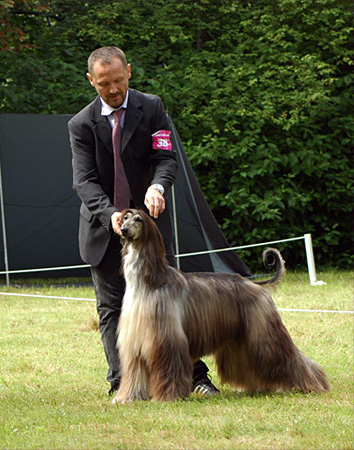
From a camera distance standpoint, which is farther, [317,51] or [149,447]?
[317,51]

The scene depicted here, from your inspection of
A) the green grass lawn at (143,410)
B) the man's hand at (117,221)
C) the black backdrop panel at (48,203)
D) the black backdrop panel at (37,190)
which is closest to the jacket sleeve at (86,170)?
the man's hand at (117,221)

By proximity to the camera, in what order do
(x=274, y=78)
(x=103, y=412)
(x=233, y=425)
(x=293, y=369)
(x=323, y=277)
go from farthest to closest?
(x=274, y=78) < (x=323, y=277) < (x=293, y=369) < (x=103, y=412) < (x=233, y=425)

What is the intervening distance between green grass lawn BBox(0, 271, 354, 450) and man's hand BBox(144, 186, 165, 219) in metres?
0.91

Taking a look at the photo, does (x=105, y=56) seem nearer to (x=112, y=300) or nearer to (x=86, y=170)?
(x=86, y=170)

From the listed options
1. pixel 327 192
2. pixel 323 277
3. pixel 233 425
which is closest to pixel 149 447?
pixel 233 425

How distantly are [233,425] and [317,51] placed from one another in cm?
888

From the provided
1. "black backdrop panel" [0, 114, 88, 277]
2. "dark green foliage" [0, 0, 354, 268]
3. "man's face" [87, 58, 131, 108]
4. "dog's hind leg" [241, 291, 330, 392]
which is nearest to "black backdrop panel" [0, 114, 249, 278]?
"black backdrop panel" [0, 114, 88, 277]

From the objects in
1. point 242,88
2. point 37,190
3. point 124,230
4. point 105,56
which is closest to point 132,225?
point 124,230

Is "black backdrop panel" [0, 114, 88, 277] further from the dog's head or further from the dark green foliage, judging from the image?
the dog's head

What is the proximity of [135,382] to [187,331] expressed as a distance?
352 millimetres

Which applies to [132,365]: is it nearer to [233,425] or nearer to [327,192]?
[233,425]

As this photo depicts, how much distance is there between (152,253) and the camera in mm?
3852

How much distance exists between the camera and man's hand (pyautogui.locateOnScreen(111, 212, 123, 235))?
3.83 meters

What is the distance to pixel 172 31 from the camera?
1153cm
